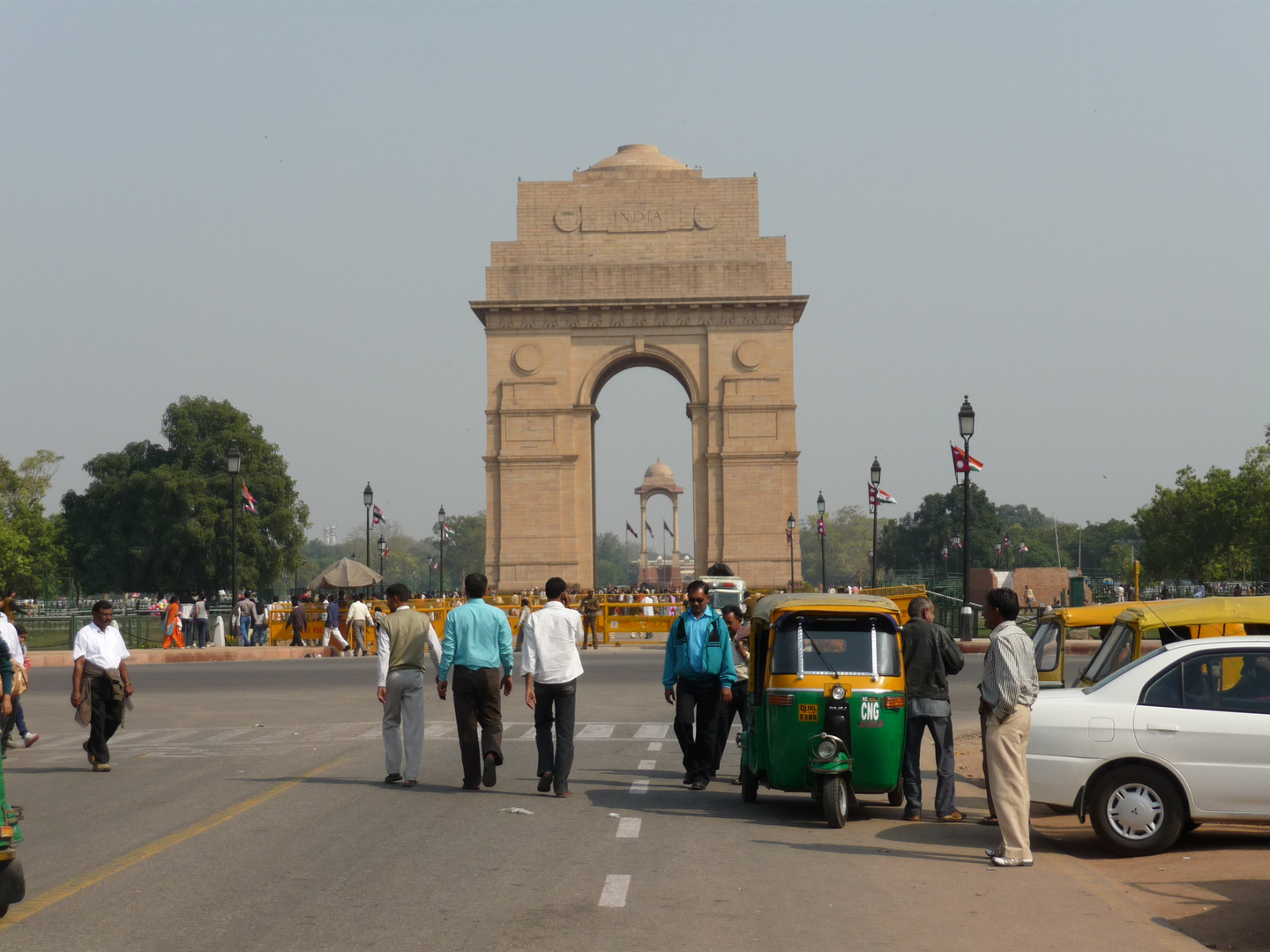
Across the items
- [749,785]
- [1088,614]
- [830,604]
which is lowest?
[749,785]

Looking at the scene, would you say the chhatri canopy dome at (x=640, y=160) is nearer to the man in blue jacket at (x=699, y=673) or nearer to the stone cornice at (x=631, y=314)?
the stone cornice at (x=631, y=314)

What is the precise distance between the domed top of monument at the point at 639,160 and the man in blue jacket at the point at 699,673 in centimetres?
4474

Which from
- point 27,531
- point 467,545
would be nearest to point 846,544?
point 467,545

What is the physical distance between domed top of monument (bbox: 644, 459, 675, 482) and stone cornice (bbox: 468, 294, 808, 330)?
70.9 m

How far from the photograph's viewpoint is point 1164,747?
8719 millimetres

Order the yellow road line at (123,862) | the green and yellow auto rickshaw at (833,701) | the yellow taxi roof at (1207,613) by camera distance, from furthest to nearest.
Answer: the yellow taxi roof at (1207,613)
the green and yellow auto rickshaw at (833,701)
the yellow road line at (123,862)

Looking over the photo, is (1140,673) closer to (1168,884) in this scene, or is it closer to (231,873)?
(1168,884)

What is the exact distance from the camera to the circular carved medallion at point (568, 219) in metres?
53.4

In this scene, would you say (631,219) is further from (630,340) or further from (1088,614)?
(1088,614)

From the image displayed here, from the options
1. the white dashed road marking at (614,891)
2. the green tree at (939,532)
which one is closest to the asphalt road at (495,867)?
the white dashed road marking at (614,891)

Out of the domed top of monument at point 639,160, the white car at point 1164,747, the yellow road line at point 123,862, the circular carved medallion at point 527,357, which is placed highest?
the domed top of monument at point 639,160

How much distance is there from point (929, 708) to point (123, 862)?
5492mm

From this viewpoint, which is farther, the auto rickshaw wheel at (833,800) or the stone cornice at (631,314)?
the stone cornice at (631,314)

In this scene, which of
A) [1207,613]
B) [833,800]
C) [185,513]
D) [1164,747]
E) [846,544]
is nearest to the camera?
[1164,747]
